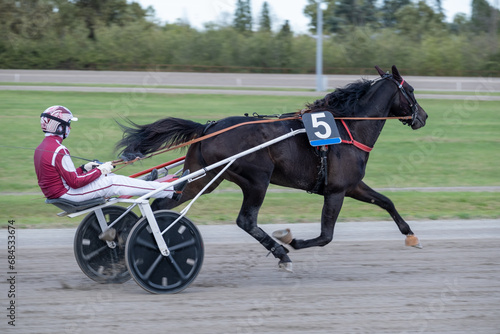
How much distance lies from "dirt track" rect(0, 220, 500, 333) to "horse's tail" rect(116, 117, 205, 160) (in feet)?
3.95

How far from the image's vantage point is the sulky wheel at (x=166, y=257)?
16.9ft

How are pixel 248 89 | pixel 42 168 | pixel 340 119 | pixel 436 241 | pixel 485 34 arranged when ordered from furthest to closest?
1. pixel 485 34
2. pixel 248 89
3. pixel 436 241
4. pixel 340 119
5. pixel 42 168

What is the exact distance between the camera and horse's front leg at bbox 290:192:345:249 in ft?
19.2

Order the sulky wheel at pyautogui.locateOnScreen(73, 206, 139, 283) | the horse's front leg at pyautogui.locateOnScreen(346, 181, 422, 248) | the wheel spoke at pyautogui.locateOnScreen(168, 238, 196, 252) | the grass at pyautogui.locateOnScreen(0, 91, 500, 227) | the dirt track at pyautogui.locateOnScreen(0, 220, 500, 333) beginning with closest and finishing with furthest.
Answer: the dirt track at pyautogui.locateOnScreen(0, 220, 500, 333) → the wheel spoke at pyautogui.locateOnScreen(168, 238, 196, 252) → the sulky wheel at pyautogui.locateOnScreen(73, 206, 139, 283) → the horse's front leg at pyautogui.locateOnScreen(346, 181, 422, 248) → the grass at pyautogui.locateOnScreen(0, 91, 500, 227)

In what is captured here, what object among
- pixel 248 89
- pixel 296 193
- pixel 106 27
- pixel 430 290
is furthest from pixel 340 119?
pixel 106 27

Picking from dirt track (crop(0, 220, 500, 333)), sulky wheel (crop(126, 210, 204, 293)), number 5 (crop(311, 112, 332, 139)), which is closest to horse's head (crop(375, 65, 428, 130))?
number 5 (crop(311, 112, 332, 139))

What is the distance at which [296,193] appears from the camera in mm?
10008

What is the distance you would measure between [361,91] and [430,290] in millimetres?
2082

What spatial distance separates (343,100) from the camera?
6.39m

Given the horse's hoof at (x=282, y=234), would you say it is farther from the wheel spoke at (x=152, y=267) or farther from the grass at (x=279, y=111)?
the grass at (x=279, y=111)

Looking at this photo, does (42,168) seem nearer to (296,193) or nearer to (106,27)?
(296,193)

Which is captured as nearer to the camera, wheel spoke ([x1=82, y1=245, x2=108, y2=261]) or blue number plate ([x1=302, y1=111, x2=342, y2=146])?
wheel spoke ([x1=82, y1=245, x2=108, y2=261])

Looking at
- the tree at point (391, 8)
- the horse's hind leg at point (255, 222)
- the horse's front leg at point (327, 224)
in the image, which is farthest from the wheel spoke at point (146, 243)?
the tree at point (391, 8)

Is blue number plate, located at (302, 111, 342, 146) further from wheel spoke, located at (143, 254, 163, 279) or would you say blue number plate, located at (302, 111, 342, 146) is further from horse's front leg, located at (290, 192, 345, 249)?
wheel spoke, located at (143, 254, 163, 279)
